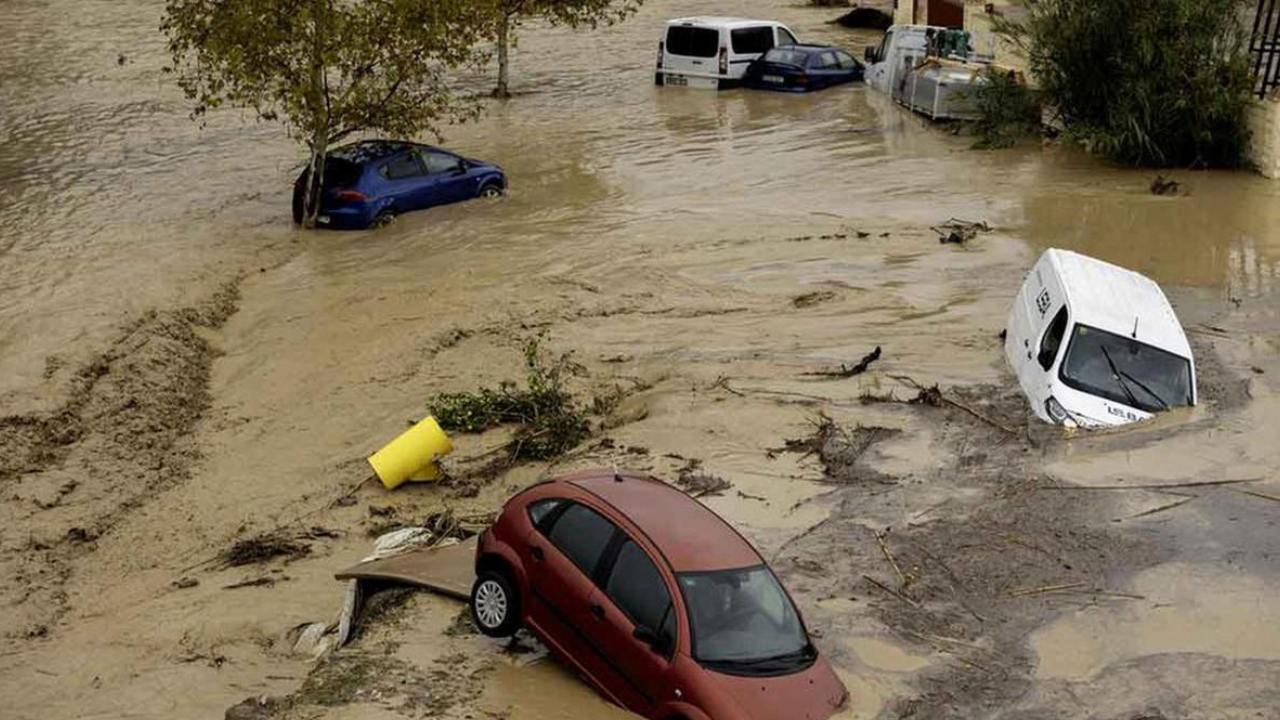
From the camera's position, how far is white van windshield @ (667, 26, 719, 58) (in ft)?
110

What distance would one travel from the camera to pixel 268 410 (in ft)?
53.3

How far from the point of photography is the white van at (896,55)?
103 ft

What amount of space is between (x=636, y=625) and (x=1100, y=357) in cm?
682

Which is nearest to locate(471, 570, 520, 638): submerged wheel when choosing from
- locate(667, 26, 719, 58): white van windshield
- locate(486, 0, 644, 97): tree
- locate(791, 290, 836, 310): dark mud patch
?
locate(791, 290, 836, 310): dark mud patch

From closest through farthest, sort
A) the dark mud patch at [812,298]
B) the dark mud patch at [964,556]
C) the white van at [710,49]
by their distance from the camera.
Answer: the dark mud patch at [964,556] → the dark mud patch at [812,298] → the white van at [710,49]

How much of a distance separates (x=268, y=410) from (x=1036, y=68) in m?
15.9

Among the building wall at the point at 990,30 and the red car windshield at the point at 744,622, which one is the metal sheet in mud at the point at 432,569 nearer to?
the red car windshield at the point at 744,622

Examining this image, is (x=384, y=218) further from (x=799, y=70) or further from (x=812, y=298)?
(x=799, y=70)

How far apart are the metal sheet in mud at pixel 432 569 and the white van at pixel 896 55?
70.8 ft

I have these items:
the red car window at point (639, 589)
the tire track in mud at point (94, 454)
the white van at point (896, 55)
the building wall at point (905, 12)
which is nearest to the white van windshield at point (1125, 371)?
the red car window at point (639, 589)

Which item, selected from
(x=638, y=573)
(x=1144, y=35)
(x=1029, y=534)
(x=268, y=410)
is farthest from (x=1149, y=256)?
(x=638, y=573)

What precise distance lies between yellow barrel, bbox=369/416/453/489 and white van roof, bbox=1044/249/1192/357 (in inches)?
228

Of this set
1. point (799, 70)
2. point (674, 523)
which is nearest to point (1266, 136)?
point (799, 70)

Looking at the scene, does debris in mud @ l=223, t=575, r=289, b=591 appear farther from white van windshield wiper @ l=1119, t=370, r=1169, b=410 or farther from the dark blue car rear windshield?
the dark blue car rear windshield
